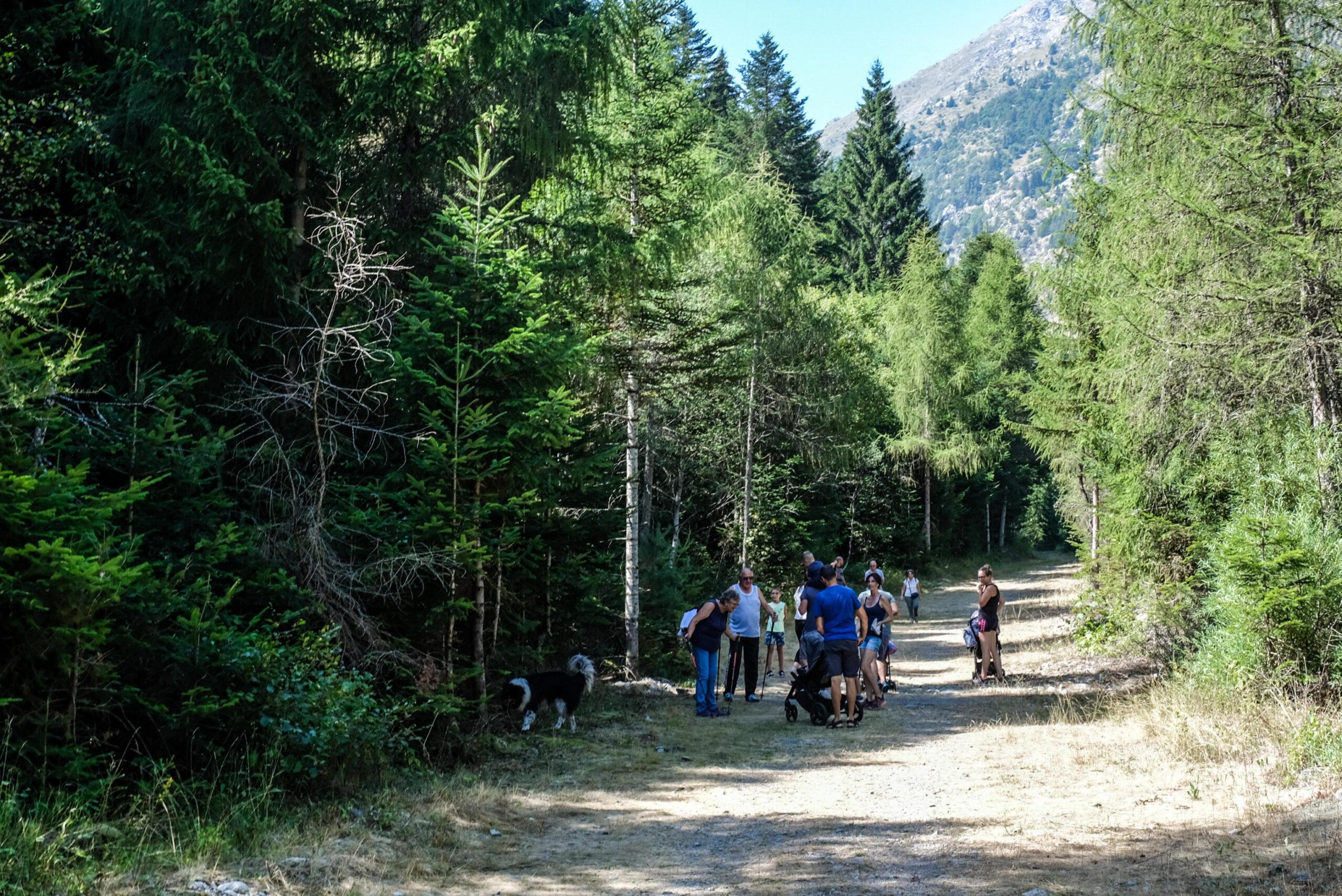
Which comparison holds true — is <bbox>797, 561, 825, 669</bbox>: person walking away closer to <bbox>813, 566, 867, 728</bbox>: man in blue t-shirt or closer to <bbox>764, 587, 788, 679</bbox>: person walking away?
<bbox>813, 566, 867, 728</bbox>: man in blue t-shirt

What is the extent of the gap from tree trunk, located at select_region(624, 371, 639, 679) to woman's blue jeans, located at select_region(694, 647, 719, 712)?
220 cm

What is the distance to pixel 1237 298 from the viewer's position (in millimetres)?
11531

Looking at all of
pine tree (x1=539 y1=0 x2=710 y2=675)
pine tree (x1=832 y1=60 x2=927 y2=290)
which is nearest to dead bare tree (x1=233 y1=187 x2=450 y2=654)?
pine tree (x1=539 y1=0 x2=710 y2=675)

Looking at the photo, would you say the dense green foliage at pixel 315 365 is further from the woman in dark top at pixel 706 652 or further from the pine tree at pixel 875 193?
the pine tree at pixel 875 193

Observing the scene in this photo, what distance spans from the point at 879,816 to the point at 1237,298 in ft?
25.9

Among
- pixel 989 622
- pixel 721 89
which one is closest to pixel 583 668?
pixel 989 622

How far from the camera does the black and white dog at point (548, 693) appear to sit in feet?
34.9

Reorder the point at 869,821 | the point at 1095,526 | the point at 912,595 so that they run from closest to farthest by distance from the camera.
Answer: the point at 869,821 < the point at 1095,526 < the point at 912,595

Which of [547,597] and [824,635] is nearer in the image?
[824,635]

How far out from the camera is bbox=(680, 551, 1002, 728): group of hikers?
38.4 feet

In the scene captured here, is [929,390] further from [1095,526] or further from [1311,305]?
[1311,305]

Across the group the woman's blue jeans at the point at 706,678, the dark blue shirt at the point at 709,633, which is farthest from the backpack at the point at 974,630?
the woman's blue jeans at the point at 706,678

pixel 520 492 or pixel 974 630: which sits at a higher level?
pixel 520 492

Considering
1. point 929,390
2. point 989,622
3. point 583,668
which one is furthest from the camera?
point 929,390
